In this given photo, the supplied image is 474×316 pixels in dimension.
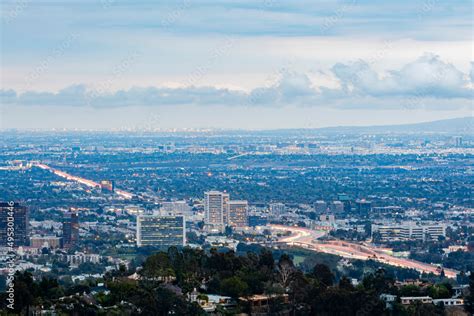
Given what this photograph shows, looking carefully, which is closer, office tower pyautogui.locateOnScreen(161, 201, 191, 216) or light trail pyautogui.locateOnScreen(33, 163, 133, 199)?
office tower pyautogui.locateOnScreen(161, 201, 191, 216)

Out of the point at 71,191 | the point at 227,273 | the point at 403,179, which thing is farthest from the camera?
the point at 403,179

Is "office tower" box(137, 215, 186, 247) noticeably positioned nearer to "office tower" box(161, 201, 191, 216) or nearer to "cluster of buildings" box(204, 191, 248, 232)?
"cluster of buildings" box(204, 191, 248, 232)

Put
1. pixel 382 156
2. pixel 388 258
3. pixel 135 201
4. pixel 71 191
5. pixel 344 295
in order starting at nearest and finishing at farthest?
pixel 344 295 < pixel 388 258 < pixel 135 201 < pixel 71 191 < pixel 382 156

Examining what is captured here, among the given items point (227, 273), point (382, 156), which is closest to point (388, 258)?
point (227, 273)

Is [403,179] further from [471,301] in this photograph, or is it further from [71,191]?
[471,301]

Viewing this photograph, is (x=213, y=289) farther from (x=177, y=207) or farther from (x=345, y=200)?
(x=345, y=200)

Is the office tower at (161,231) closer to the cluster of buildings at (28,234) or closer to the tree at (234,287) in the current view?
the cluster of buildings at (28,234)

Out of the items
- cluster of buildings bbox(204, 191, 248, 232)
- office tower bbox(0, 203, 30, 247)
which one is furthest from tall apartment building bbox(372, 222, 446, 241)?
office tower bbox(0, 203, 30, 247)
